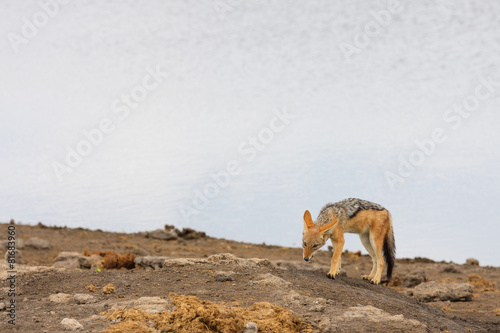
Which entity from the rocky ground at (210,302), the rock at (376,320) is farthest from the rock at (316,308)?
the rock at (376,320)

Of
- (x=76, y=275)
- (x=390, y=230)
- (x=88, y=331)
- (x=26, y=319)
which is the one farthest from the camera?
(x=390, y=230)

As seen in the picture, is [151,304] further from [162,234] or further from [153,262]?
[162,234]

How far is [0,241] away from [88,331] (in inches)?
583

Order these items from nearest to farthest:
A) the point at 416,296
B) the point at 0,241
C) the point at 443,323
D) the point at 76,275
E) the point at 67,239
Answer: the point at 443,323
the point at 76,275
the point at 416,296
the point at 0,241
the point at 67,239

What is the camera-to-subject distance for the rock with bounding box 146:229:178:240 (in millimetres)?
24336

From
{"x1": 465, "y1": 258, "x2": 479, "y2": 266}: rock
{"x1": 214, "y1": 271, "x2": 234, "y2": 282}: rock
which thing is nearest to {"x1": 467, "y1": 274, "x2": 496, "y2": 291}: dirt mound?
{"x1": 465, "y1": 258, "x2": 479, "y2": 266}: rock

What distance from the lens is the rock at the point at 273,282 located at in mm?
8019

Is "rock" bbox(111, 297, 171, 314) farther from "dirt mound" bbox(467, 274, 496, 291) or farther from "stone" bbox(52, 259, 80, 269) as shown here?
"dirt mound" bbox(467, 274, 496, 291)

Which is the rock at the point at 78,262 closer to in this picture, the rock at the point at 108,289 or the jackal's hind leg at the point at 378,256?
the rock at the point at 108,289

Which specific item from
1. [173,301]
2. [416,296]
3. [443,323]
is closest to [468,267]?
[416,296]

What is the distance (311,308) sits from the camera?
23.3 feet

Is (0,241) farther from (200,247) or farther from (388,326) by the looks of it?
(388,326)

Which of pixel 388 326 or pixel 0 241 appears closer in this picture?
pixel 388 326

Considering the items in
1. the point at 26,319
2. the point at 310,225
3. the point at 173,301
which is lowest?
the point at 26,319
